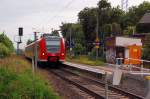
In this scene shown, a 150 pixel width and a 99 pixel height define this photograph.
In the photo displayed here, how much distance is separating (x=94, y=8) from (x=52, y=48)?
5977cm

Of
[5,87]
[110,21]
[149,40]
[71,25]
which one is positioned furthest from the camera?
[71,25]

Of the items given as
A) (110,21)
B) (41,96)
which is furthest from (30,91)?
(110,21)

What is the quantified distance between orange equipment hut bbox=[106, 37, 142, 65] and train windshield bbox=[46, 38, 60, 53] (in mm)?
6651

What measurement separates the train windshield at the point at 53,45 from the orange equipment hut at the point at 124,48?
21.8ft

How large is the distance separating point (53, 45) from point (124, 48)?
838cm

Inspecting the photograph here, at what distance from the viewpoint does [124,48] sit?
47125 millimetres

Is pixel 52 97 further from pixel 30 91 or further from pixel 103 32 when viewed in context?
pixel 103 32

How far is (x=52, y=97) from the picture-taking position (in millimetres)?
14484

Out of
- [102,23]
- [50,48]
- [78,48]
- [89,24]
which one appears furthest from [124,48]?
[89,24]

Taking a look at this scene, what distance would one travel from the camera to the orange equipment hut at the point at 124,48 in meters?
43.2

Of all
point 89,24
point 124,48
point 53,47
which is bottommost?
point 124,48

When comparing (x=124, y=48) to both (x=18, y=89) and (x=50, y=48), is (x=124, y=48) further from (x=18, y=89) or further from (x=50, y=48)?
(x=18, y=89)

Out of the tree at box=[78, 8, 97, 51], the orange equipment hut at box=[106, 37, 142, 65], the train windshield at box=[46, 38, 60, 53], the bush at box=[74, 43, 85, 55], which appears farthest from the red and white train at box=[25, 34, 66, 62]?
the tree at box=[78, 8, 97, 51]

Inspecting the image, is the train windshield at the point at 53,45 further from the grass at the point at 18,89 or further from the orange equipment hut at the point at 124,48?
the grass at the point at 18,89
